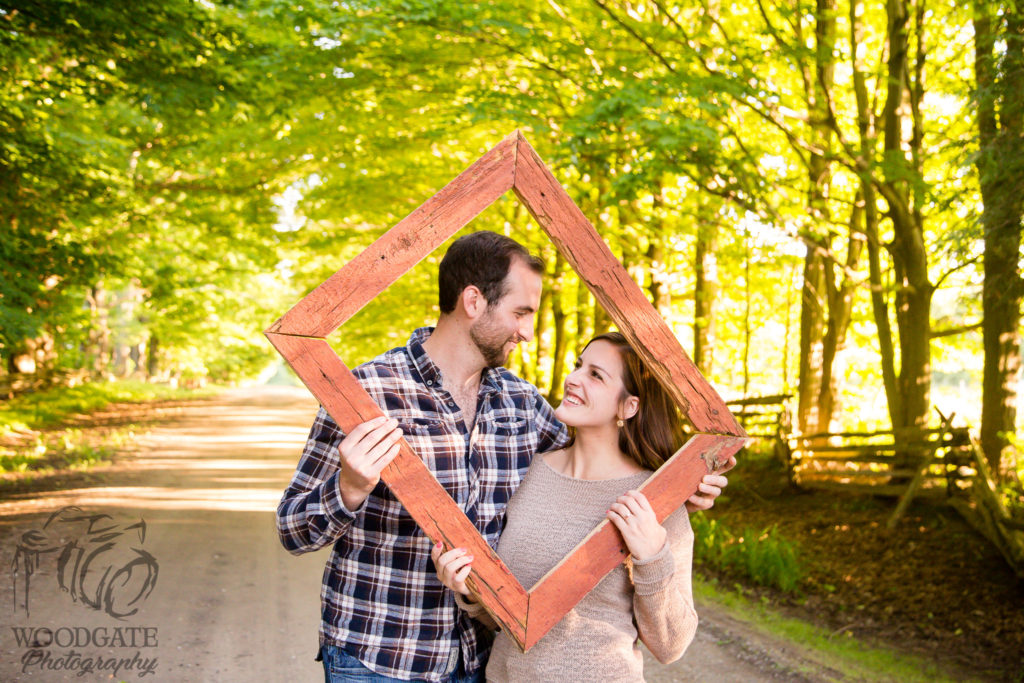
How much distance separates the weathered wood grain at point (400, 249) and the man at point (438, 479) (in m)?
0.38

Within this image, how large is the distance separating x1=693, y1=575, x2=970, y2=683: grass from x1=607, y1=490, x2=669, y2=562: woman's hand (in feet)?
16.9

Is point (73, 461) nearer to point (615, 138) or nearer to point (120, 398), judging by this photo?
point (615, 138)

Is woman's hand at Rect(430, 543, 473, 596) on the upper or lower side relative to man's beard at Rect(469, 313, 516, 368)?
lower

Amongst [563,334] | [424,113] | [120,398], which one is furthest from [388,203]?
[120,398]

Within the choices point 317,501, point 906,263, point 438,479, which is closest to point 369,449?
point 317,501

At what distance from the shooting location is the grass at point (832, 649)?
6953mm

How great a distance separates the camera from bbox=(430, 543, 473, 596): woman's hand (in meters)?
2.20

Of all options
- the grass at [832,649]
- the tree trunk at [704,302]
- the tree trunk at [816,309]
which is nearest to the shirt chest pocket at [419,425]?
the grass at [832,649]

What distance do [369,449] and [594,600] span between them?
875mm

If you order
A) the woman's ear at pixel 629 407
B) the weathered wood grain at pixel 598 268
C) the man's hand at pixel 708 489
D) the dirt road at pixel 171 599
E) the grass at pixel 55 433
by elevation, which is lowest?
the dirt road at pixel 171 599

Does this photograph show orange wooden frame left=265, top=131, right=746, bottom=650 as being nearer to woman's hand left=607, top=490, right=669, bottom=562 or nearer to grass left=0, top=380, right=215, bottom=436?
woman's hand left=607, top=490, right=669, bottom=562

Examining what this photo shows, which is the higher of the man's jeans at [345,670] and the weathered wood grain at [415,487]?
the weathered wood grain at [415,487]

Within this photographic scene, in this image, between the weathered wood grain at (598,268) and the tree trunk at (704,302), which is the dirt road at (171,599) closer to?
the weathered wood grain at (598,268)

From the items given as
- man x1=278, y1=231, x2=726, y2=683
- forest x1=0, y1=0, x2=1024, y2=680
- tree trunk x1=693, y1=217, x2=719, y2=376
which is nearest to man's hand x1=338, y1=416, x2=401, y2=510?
man x1=278, y1=231, x2=726, y2=683
